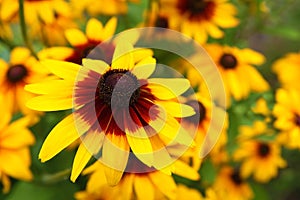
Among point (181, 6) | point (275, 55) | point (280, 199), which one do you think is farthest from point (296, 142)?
point (275, 55)

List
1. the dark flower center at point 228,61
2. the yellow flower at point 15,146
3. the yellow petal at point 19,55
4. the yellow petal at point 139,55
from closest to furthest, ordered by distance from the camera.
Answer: the yellow petal at point 139,55 → the yellow flower at point 15,146 → the yellow petal at point 19,55 → the dark flower center at point 228,61

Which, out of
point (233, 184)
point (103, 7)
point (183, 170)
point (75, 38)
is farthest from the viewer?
point (233, 184)

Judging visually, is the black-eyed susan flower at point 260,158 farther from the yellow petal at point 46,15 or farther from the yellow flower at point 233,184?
the yellow petal at point 46,15

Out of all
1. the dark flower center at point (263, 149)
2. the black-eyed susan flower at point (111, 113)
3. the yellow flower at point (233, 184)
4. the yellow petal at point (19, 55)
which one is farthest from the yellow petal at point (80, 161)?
the dark flower center at point (263, 149)

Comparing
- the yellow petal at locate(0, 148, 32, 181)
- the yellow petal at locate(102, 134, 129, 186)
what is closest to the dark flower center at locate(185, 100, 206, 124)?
the yellow petal at locate(102, 134, 129, 186)

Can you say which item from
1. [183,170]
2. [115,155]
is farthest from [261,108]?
A: [115,155]

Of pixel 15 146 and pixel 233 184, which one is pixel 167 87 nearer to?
pixel 15 146

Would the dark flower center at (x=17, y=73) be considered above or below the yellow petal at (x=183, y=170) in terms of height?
below
